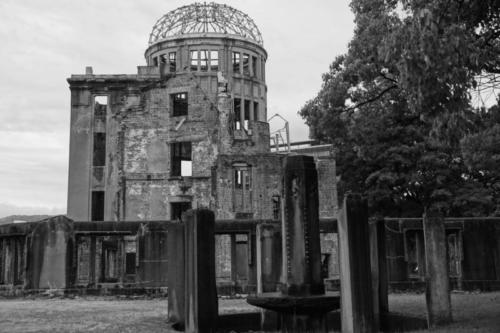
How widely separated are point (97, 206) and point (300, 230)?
2650 centimetres

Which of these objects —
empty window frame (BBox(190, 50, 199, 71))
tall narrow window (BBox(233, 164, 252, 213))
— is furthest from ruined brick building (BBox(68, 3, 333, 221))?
empty window frame (BBox(190, 50, 199, 71))

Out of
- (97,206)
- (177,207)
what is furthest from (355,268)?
(97,206)

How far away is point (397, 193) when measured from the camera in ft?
80.4

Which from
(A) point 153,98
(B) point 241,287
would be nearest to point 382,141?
(B) point 241,287

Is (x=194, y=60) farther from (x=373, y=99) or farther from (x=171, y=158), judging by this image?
(x=373, y=99)

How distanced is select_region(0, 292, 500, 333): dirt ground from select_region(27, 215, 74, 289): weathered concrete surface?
668 millimetres

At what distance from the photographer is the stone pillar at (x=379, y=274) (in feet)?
30.9

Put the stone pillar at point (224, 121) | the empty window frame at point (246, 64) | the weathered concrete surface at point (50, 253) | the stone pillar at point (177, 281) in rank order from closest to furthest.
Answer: the stone pillar at point (177, 281)
the weathered concrete surface at point (50, 253)
the stone pillar at point (224, 121)
the empty window frame at point (246, 64)

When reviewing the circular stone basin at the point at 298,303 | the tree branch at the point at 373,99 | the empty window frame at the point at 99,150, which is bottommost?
the circular stone basin at the point at 298,303

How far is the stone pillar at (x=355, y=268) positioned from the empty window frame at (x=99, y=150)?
27.1 metres

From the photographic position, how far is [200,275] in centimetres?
875

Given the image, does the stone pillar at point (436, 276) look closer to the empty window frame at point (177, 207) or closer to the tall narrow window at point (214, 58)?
the empty window frame at point (177, 207)

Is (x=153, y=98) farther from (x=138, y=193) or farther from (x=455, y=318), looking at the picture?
(x=455, y=318)

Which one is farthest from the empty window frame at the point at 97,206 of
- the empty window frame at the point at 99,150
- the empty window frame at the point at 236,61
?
the empty window frame at the point at 236,61
